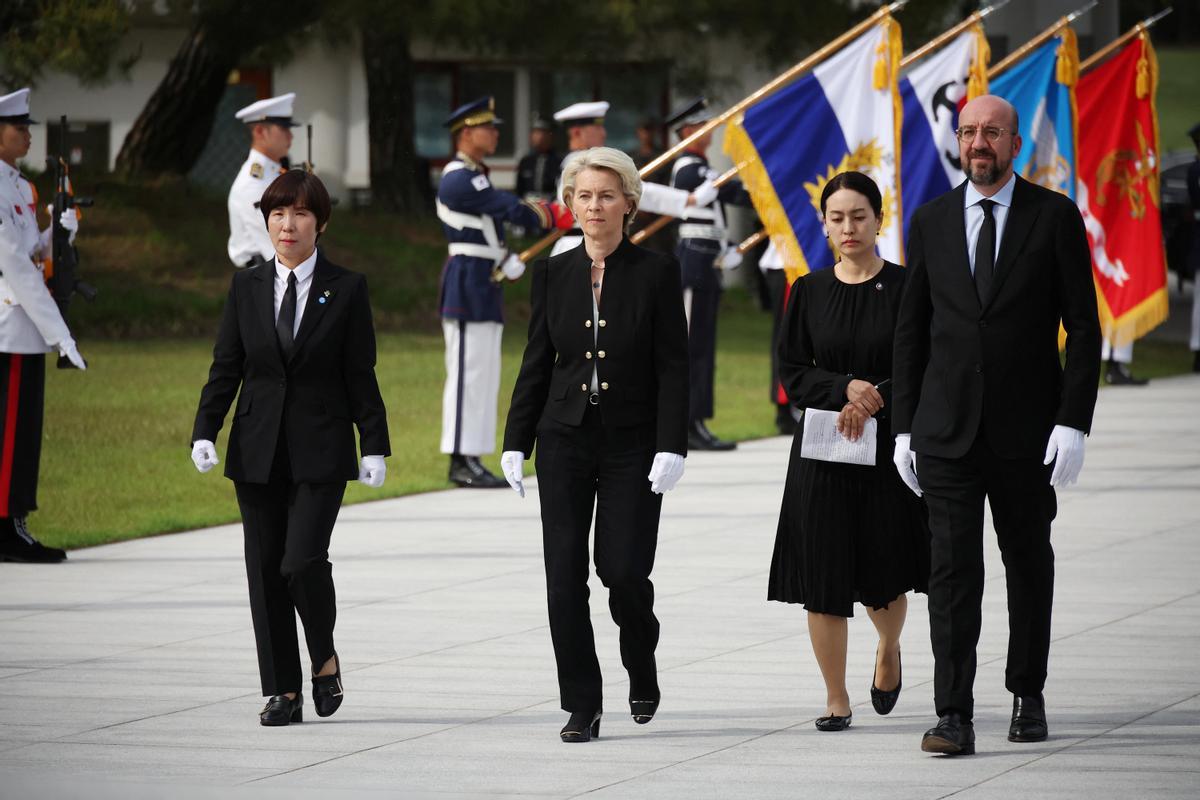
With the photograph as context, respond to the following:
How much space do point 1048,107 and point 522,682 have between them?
8041 millimetres

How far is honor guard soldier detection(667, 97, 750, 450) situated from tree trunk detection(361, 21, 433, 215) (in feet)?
39.2

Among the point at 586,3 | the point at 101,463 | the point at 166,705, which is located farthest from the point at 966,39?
the point at 586,3

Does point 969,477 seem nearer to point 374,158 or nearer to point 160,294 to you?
point 160,294

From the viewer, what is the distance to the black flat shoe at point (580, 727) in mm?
6250

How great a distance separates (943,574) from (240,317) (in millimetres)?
2277

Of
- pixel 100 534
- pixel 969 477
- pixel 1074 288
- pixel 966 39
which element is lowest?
pixel 100 534

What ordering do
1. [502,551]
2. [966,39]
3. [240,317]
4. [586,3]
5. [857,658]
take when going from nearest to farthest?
1. [240,317]
2. [857,658]
3. [502,551]
4. [966,39]
5. [586,3]

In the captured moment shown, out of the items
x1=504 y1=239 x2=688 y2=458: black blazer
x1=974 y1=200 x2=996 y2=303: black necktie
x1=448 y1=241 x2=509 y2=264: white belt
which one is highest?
x1=974 y1=200 x2=996 y2=303: black necktie

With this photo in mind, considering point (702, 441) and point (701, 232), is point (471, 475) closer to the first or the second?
point (702, 441)

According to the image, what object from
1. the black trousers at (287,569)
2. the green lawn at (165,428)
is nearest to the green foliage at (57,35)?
the green lawn at (165,428)

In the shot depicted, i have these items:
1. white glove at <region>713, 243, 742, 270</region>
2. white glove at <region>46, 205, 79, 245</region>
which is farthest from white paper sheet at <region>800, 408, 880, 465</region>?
white glove at <region>713, 243, 742, 270</region>

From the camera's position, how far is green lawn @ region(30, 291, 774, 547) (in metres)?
11.6

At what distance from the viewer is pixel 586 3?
23266mm

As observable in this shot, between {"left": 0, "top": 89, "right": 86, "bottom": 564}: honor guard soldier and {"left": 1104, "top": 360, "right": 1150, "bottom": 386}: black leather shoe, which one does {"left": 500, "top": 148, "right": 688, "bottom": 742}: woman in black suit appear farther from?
{"left": 1104, "top": 360, "right": 1150, "bottom": 386}: black leather shoe
